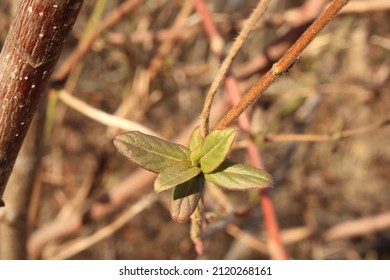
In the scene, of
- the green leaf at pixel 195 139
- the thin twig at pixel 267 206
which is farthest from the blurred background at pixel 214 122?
the green leaf at pixel 195 139

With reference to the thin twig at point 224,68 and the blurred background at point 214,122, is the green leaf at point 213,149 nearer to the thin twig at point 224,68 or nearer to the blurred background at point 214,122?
the thin twig at point 224,68

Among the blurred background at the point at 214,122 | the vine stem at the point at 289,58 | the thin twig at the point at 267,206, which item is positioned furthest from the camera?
the blurred background at the point at 214,122

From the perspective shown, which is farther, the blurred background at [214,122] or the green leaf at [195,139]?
the blurred background at [214,122]

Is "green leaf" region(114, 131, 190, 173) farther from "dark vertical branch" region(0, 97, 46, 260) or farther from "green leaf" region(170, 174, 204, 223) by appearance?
"dark vertical branch" region(0, 97, 46, 260)

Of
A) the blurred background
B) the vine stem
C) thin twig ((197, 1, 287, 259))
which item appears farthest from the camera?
the blurred background

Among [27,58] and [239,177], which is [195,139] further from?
[27,58]

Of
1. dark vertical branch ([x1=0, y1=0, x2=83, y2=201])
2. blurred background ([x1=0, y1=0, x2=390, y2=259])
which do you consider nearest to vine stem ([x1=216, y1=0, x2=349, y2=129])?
dark vertical branch ([x1=0, y1=0, x2=83, y2=201])
